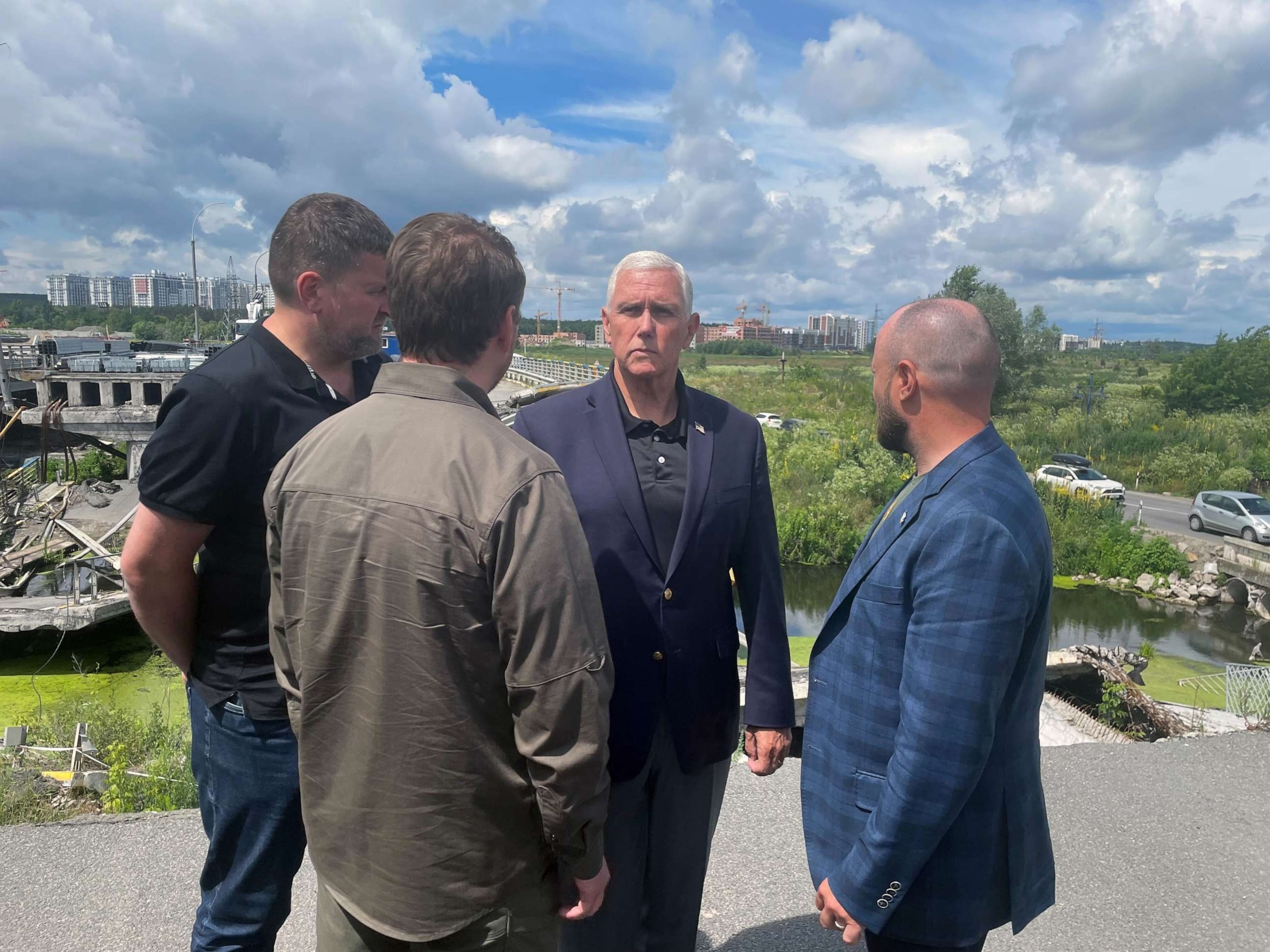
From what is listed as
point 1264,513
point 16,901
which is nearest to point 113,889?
point 16,901

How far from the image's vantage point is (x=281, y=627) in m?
1.57

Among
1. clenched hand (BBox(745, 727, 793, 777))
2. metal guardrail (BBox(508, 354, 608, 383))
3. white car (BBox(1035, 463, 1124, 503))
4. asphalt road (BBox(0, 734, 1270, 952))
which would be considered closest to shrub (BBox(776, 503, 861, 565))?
white car (BBox(1035, 463, 1124, 503))

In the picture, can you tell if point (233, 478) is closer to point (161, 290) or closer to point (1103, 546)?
point (1103, 546)

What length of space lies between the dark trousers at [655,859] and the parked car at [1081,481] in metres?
21.7

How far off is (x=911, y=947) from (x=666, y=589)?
34.6 inches

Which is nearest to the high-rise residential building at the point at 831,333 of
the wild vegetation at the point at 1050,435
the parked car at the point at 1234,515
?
the wild vegetation at the point at 1050,435

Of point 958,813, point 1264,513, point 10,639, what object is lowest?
point 10,639

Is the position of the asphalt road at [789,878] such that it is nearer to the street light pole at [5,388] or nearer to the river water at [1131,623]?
the river water at [1131,623]

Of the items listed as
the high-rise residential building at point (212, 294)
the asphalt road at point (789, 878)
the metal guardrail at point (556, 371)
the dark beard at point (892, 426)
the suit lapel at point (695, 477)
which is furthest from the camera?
the high-rise residential building at point (212, 294)

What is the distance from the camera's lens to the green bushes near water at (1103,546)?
59.1ft

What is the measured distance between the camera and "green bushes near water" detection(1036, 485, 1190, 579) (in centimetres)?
1802

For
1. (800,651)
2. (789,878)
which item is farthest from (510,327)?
(800,651)

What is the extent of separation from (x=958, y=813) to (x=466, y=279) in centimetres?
129

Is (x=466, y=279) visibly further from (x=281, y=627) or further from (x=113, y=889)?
(x=113, y=889)
